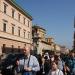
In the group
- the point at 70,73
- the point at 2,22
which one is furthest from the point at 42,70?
the point at 2,22

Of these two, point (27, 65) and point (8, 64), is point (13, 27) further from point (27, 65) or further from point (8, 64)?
point (27, 65)

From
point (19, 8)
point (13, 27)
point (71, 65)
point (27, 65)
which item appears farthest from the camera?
point (19, 8)

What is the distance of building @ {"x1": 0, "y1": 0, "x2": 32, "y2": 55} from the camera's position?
153 feet

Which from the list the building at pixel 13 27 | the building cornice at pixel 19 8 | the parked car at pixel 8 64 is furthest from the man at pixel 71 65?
the building cornice at pixel 19 8

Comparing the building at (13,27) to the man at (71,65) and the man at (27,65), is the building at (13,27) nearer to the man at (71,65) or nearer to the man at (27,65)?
the man at (71,65)

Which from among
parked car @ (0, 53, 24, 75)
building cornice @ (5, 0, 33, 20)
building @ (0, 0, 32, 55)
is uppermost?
building cornice @ (5, 0, 33, 20)

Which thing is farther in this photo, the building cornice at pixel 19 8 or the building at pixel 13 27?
the building cornice at pixel 19 8

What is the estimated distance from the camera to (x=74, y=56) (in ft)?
46.4

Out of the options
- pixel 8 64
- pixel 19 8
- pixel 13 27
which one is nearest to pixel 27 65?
pixel 8 64

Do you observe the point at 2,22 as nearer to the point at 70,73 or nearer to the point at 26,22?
the point at 26,22

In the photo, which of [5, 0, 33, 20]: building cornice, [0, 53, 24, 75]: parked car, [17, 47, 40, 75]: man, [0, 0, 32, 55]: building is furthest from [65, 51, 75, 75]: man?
[5, 0, 33, 20]: building cornice

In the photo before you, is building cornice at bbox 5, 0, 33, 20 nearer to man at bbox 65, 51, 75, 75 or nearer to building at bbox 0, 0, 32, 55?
building at bbox 0, 0, 32, 55

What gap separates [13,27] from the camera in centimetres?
5262

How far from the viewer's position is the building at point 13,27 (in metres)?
46.5
